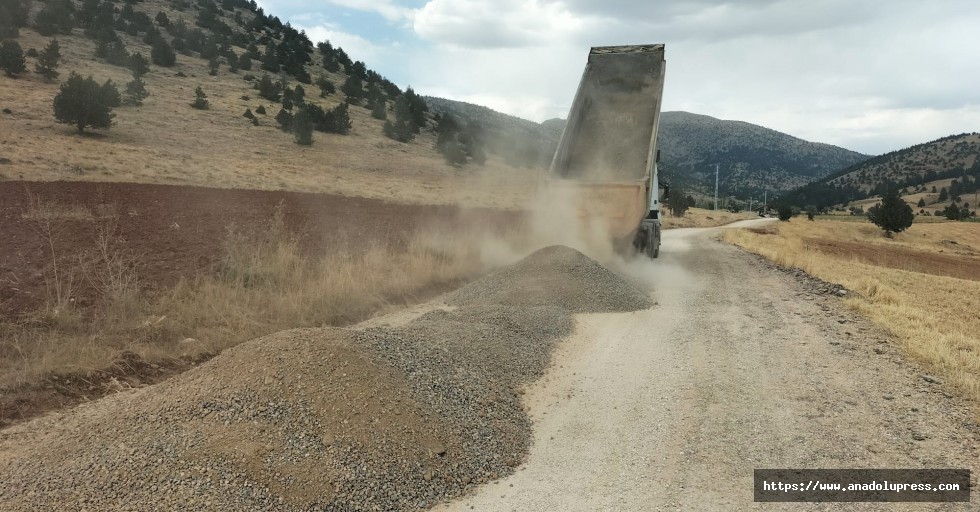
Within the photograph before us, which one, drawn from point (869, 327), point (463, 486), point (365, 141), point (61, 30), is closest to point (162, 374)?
point (463, 486)

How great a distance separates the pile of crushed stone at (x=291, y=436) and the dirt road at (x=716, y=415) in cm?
46

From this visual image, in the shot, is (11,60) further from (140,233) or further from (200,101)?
(140,233)

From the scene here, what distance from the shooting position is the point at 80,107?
25078 mm

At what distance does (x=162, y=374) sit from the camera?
7.10m

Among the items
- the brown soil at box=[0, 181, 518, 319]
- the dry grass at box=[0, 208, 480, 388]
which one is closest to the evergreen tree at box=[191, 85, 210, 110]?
the brown soil at box=[0, 181, 518, 319]

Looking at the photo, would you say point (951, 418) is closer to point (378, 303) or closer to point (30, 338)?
point (378, 303)

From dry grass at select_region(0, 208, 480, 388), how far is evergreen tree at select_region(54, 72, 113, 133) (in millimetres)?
17753

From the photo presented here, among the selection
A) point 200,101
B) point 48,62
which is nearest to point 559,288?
point 200,101

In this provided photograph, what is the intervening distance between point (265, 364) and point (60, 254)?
7.60 meters

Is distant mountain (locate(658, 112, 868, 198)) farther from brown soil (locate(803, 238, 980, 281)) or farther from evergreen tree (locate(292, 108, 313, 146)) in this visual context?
evergreen tree (locate(292, 108, 313, 146))

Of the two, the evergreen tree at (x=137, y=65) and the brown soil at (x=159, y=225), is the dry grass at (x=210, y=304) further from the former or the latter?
the evergreen tree at (x=137, y=65)

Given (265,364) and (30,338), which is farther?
(30,338)

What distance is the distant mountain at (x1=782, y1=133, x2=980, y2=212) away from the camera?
119m

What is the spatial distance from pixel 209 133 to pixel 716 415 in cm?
3249
